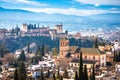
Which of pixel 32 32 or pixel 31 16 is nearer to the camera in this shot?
pixel 32 32

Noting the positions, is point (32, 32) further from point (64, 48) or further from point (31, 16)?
point (31, 16)

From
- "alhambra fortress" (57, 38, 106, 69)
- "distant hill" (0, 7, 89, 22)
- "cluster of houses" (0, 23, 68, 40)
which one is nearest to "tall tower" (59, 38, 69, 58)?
"alhambra fortress" (57, 38, 106, 69)

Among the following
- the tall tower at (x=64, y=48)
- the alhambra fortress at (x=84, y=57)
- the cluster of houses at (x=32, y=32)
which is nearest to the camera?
the alhambra fortress at (x=84, y=57)

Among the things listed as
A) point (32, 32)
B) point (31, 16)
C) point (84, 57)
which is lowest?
point (32, 32)

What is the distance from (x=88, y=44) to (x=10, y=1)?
2133 centimetres

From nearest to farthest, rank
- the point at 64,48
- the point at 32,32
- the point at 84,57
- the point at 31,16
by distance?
the point at 84,57 < the point at 64,48 < the point at 32,32 < the point at 31,16

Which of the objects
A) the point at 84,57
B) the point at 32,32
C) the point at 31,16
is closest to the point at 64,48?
the point at 84,57

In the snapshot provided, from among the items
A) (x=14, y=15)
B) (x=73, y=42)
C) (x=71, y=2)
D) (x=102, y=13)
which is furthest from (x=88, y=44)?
(x=14, y=15)

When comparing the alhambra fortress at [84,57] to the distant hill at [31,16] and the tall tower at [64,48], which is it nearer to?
the tall tower at [64,48]

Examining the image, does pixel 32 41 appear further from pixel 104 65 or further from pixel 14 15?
pixel 14 15

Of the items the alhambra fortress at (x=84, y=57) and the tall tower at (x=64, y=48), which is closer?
the alhambra fortress at (x=84, y=57)

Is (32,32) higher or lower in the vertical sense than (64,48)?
lower

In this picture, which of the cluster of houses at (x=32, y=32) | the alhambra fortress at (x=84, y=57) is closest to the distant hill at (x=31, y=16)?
the cluster of houses at (x=32, y=32)

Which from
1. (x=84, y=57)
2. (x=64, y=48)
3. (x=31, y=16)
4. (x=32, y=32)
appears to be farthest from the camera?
(x=31, y=16)
